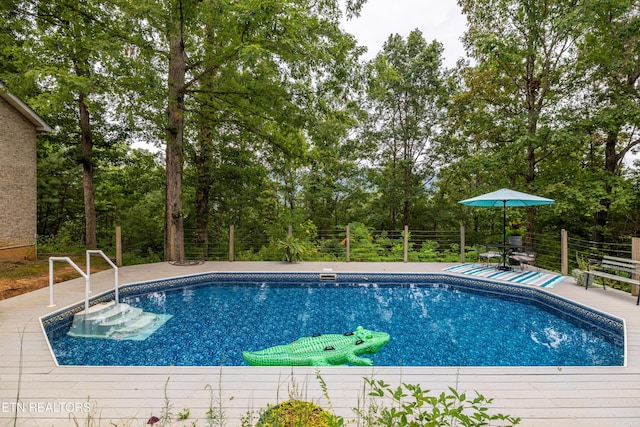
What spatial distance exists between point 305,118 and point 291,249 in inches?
142

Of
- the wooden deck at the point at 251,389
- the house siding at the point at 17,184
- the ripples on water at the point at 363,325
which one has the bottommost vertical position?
the ripples on water at the point at 363,325

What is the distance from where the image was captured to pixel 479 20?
31.3 feet

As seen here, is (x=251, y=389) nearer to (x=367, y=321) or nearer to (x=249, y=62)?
(x=367, y=321)

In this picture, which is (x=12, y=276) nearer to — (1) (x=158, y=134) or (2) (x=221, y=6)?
(1) (x=158, y=134)

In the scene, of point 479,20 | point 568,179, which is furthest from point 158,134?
point 568,179

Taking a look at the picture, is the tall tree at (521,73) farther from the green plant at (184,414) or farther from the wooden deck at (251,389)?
the green plant at (184,414)

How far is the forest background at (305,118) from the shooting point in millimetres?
6719

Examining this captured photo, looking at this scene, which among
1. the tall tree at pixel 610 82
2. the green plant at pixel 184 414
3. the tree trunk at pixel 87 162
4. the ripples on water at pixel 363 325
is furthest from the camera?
the tree trunk at pixel 87 162

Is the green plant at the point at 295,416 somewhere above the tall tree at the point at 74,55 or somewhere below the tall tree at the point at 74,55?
below

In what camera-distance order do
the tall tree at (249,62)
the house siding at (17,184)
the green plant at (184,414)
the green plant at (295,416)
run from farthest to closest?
the house siding at (17,184) < the tall tree at (249,62) < the green plant at (184,414) < the green plant at (295,416)

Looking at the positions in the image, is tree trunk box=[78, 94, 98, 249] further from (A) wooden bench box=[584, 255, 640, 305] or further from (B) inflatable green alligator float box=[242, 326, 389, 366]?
(A) wooden bench box=[584, 255, 640, 305]

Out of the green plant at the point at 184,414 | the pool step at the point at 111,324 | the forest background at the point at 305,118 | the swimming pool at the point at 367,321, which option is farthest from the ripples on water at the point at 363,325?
the forest background at the point at 305,118

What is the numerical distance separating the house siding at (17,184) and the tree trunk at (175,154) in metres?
3.85

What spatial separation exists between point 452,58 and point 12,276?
48.8 feet
